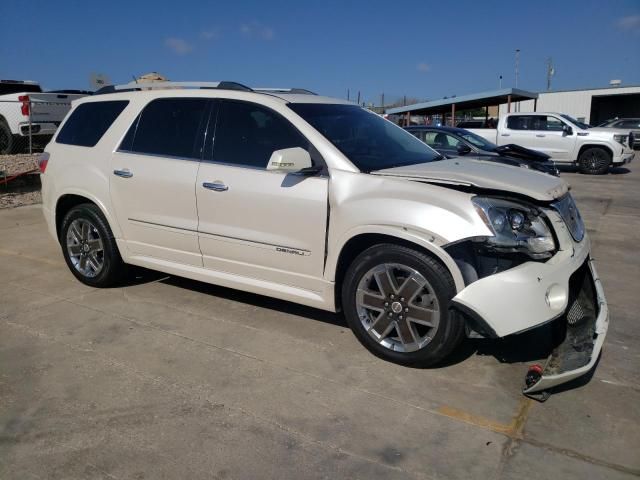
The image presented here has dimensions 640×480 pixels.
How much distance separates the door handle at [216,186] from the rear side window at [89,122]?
4.64 ft

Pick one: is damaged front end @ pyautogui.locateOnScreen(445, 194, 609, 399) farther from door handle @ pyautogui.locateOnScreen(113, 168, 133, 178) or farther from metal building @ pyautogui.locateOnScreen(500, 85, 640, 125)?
metal building @ pyautogui.locateOnScreen(500, 85, 640, 125)

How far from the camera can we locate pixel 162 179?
4.50m

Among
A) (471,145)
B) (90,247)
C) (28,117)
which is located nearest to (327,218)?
(90,247)

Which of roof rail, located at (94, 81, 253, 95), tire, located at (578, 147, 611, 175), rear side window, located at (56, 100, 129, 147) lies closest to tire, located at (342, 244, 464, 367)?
roof rail, located at (94, 81, 253, 95)

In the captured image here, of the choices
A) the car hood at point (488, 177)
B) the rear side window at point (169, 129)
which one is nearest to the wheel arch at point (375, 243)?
the car hood at point (488, 177)

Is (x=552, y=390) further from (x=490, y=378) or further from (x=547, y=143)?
(x=547, y=143)

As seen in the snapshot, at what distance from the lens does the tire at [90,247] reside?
5.04 m

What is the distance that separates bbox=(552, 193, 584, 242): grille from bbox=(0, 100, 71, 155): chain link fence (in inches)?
466

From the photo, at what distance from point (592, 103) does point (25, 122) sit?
40356 millimetres

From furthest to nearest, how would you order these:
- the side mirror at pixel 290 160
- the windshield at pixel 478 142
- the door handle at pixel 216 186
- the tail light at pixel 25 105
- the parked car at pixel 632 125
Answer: the parked car at pixel 632 125
the tail light at pixel 25 105
the windshield at pixel 478 142
the door handle at pixel 216 186
the side mirror at pixel 290 160

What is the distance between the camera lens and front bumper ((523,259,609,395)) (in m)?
3.05

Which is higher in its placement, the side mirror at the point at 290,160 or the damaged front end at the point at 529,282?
the side mirror at the point at 290,160

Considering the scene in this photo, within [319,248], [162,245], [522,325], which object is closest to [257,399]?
[319,248]

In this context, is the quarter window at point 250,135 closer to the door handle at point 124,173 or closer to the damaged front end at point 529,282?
the door handle at point 124,173
